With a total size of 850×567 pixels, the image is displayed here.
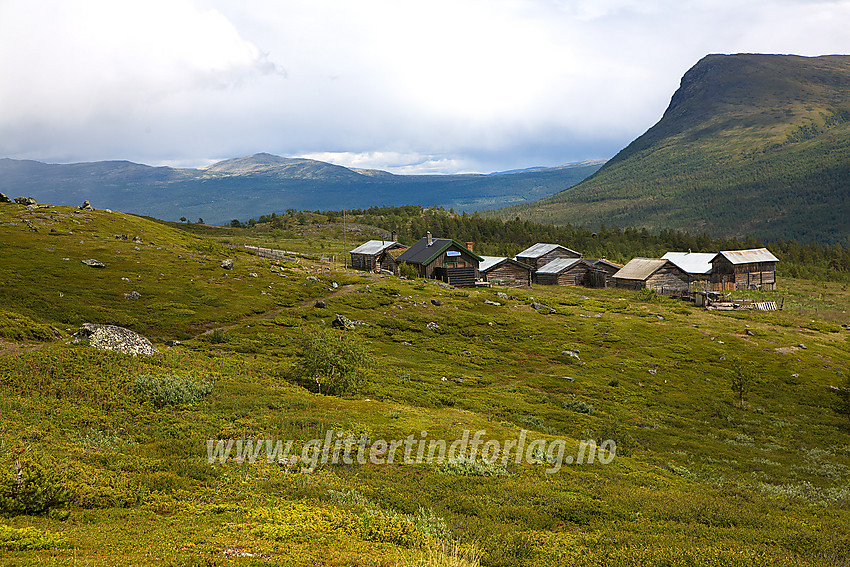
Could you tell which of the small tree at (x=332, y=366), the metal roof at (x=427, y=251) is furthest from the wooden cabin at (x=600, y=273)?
the small tree at (x=332, y=366)

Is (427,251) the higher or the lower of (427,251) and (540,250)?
the lower

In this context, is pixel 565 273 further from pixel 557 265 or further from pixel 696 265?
pixel 696 265

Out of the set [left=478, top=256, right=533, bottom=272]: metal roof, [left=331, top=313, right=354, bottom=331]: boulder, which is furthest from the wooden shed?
[left=331, top=313, right=354, bottom=331]: boulder

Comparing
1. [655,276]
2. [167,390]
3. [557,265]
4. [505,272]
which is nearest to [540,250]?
[557,265]

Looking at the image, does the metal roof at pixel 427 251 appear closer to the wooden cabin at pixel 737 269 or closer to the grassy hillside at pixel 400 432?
the grassy hillside at pixel 400 432

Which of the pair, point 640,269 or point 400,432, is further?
point 640,269

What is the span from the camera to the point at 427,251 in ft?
276

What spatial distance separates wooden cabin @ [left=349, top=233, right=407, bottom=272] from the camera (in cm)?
9250

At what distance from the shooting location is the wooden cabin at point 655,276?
3497 inches

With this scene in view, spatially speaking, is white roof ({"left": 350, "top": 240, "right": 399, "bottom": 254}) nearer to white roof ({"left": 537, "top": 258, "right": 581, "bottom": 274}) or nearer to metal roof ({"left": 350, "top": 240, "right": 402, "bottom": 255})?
metal roof ({"left": 350, "top": 240, "right": 402, "bottom": 255})

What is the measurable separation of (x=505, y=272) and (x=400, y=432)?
75.8m

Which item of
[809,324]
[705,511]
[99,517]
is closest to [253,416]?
[99,517]

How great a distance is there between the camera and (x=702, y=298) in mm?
78812

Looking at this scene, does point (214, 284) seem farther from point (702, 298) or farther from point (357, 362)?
point (702, 298)
